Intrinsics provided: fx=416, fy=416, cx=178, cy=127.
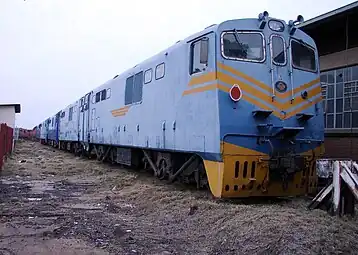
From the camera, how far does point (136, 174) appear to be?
13.8 meters

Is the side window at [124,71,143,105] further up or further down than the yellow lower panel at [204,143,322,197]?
further up

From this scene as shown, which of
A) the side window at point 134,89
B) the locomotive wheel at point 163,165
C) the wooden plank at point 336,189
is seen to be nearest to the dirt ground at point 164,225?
the wooden plank at point 336,189

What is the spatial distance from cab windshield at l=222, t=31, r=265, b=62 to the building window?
3770 mm

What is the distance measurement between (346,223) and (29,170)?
43.8 ft

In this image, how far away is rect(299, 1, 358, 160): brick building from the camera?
11000mm

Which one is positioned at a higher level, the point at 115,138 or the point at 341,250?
the point at 115,138

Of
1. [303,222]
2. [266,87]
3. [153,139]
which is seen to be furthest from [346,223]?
[153,139]

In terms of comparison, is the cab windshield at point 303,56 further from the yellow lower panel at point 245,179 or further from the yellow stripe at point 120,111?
the yellow stripe at point 120,111

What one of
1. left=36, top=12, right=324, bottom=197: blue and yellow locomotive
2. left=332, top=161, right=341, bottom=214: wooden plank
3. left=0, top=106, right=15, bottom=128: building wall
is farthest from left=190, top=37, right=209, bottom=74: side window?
left=0, top=106, right=15, bottom=128: building wall

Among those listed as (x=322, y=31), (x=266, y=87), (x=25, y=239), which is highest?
(x=322, y=31)

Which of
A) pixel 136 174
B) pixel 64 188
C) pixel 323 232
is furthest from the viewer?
pixel 136 174

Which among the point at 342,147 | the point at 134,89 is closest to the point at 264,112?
the point at 342,147

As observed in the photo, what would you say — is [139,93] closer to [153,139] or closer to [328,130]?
[153,139]

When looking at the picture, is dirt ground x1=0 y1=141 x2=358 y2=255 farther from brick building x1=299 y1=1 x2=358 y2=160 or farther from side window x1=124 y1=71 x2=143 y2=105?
brick building x1=299 y1=1 x2=358 y2=160
